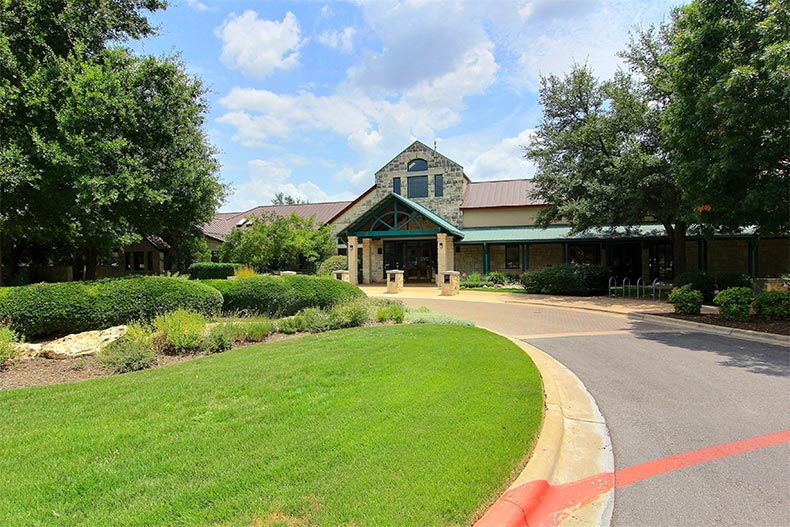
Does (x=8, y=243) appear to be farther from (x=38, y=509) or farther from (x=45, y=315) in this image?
(x=38, y=509)

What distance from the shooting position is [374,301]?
13516mm

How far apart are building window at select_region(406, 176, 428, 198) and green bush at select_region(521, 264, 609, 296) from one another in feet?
43.7

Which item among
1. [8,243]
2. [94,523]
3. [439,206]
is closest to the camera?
[94,523]

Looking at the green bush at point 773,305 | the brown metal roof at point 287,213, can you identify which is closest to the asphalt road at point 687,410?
the green bush at point 773,305

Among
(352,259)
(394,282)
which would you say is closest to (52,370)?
(394,282)

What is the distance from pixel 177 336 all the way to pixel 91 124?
5850 mm

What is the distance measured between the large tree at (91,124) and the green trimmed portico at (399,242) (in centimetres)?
1594

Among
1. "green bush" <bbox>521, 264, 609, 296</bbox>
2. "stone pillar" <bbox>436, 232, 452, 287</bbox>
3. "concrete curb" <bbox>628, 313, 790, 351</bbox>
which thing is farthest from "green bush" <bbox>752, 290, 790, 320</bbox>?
"stone pillar" <bbox>436, 232, 452, 287</bbox>

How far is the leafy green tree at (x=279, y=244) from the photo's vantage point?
24.4 metres

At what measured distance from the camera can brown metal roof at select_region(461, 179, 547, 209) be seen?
31688 mm

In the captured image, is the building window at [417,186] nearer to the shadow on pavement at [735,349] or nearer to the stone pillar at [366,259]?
the stone pillar at [366,259]

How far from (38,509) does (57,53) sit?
12945 millimetres

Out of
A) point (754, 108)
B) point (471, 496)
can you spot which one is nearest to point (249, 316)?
point (471, 496)

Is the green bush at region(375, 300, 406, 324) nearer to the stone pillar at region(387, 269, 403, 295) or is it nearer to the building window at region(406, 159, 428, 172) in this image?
the stone pillar at region(387, 269, 403, 295)
